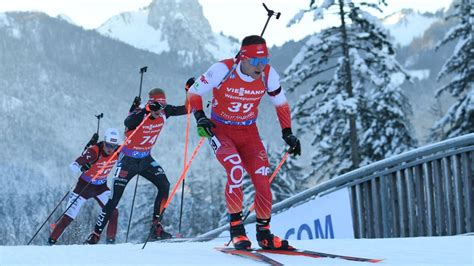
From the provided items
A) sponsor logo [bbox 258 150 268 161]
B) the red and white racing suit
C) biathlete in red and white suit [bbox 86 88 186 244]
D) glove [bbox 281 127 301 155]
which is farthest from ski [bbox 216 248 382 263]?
biathlete in red and white suit [bbox 86 88 186 244]

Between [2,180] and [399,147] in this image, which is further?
[2,180]

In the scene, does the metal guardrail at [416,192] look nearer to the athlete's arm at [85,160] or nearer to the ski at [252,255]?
the athlete's arm at [85,160]

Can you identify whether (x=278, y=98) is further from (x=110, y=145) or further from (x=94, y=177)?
(x=94, y=177)

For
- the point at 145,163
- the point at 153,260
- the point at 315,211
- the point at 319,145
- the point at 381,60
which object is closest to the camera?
the point at 153,260

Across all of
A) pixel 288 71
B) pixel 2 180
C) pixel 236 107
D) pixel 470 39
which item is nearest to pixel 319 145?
pixel 288 71

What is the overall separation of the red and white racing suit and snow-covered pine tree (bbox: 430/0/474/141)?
578 inches

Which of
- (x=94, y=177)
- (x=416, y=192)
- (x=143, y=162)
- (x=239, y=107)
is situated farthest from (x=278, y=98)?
(x=94, y=177)

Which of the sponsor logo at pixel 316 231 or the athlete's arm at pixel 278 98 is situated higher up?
the athlete's arm at pixel 278 98

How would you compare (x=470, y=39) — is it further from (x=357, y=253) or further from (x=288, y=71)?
(x=357, y=253)

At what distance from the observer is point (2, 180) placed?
6437 inches

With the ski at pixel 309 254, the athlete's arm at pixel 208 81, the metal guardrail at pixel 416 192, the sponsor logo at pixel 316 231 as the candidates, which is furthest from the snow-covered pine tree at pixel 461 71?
the ski at pixel 309 254

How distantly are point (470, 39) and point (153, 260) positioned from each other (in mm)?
17452

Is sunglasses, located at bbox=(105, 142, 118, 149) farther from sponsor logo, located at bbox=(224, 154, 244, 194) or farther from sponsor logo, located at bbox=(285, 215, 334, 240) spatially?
sponsor logo, located at bbox=(224, 154, 244, 194)

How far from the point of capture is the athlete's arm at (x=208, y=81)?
20.1 feet
